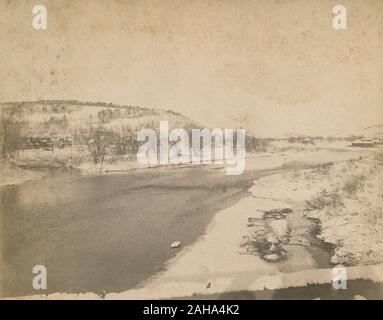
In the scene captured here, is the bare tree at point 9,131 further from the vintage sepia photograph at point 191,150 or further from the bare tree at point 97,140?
the bare tree at point 97,140

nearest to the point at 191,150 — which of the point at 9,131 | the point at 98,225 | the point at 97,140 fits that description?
the point at 97,140

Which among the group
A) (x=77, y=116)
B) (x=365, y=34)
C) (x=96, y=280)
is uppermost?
(x=365, y=34)

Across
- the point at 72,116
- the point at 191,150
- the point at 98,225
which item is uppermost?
the point at 72,116

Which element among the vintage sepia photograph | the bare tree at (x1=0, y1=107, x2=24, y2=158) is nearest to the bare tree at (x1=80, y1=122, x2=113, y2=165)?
the vintage sepia photograph

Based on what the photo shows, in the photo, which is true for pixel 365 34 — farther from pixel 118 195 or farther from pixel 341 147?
pixel 118 195

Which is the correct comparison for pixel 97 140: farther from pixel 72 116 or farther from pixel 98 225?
pixel 98 225

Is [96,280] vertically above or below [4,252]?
below

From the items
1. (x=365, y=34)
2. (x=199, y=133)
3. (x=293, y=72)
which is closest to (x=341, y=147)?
(x=293, y=72)
